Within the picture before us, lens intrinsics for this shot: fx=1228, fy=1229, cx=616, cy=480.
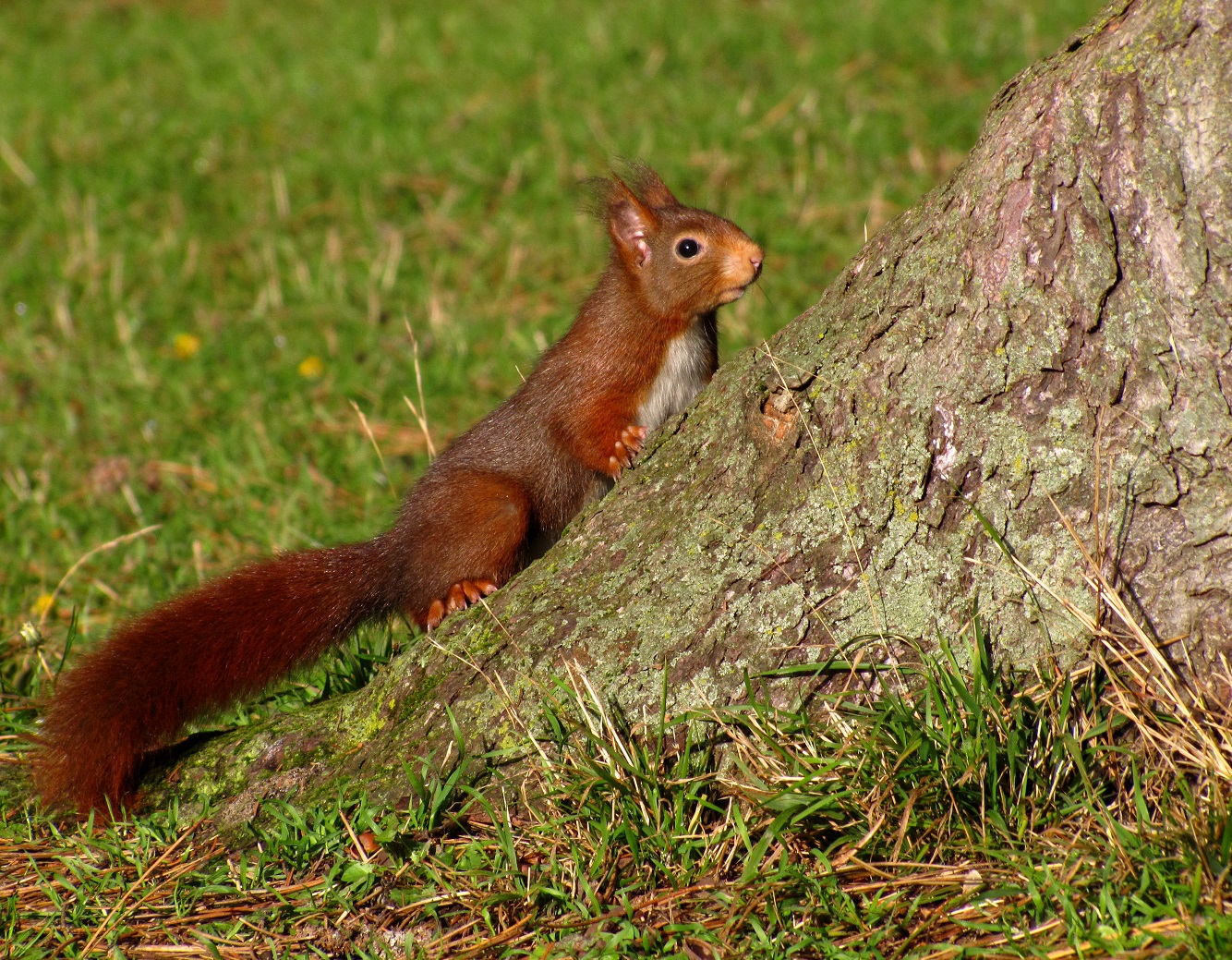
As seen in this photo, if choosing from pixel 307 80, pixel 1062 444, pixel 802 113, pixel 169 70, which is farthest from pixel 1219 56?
pixel 169 70

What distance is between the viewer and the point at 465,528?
3.28 meters

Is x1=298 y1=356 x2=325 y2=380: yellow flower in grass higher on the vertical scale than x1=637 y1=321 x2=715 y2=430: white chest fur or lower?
lower

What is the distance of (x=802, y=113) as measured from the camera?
6.80 metres

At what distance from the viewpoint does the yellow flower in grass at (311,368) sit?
5395mm

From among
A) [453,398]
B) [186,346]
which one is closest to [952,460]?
[453,398]

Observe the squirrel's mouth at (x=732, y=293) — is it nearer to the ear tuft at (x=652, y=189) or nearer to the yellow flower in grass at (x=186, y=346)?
the ear tuft at (x=652, y=189)

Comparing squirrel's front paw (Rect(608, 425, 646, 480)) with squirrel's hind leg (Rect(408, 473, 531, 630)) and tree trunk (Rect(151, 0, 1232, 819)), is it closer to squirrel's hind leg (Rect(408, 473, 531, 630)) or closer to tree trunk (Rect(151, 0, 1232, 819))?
squirrel's hind leg (Rect(408, 473, 531, 630))

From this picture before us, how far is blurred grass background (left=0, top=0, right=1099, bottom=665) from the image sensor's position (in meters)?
4.70

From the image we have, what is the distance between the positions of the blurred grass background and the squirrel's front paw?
3.94 feet

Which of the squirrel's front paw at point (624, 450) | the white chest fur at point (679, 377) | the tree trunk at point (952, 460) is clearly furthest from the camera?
the white chest fur at point (679, 377)

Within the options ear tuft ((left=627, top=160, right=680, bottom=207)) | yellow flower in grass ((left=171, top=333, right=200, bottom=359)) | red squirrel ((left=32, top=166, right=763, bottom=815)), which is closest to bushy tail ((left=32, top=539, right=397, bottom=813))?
red squirrel ((left=32, top=166, right=763, bottom=815))

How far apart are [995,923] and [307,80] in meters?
7.06

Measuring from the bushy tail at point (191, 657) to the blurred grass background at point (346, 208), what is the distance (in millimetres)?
875

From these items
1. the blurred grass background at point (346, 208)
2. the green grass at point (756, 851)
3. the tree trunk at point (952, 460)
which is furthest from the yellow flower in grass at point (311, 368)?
the green grass at point (756, 851)
